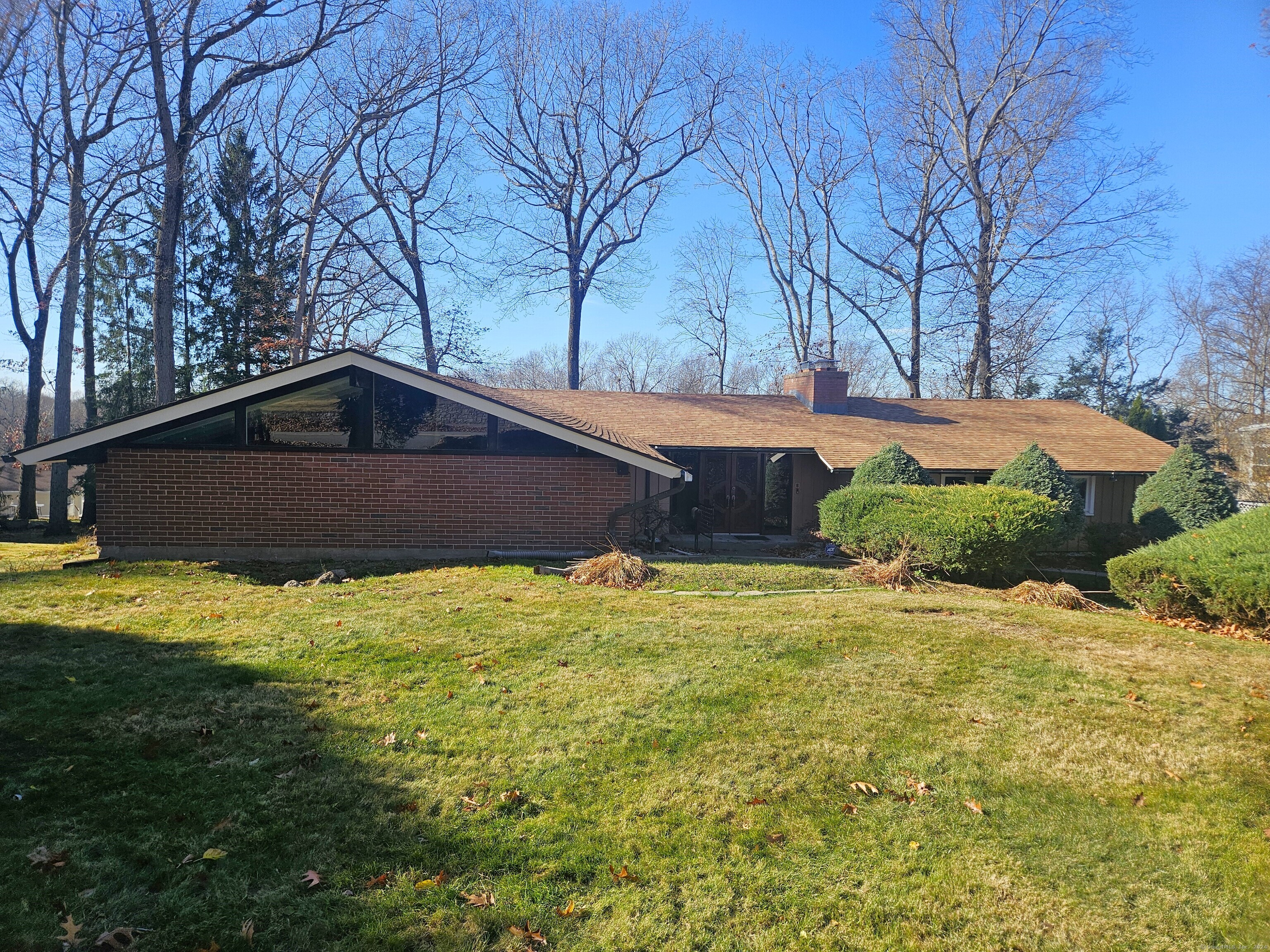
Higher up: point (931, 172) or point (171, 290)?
point (931, 172)

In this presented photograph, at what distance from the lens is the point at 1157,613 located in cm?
941

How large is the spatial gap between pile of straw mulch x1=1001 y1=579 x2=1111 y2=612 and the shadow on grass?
9160 millimetres

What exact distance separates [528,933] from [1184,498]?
16345 millimetres

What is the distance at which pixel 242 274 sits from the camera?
84.7 feet

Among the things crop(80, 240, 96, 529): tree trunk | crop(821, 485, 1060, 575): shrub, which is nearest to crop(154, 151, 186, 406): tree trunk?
crop(80, 240, 96, 529): tree trunk

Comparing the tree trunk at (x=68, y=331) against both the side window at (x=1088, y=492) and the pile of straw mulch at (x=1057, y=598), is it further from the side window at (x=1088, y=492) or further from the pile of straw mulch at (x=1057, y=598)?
the side window at (x=1088, y=492)

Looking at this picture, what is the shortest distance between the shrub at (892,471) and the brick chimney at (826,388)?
18.9 ft

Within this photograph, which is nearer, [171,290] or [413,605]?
[413,605]

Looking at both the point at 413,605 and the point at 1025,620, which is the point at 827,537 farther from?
the point at 413,605

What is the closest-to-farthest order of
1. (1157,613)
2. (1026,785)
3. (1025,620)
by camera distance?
(1026,785)
(1025,620)
(1157,613)

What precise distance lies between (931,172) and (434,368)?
2100 cm

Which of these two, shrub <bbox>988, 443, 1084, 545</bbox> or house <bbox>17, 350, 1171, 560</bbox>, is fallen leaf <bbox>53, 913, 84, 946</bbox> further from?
shrub <bbox>988, 443, 1084, 545</bbox>

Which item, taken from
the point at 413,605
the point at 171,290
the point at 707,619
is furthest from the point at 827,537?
the point at 171,290

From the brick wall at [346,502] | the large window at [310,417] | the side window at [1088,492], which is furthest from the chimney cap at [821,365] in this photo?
the large window at [310,417]
